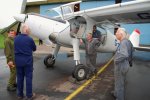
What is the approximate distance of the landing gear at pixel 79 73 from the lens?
843 centimetres

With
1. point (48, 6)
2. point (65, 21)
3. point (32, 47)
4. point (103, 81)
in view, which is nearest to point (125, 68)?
point (32, 47)

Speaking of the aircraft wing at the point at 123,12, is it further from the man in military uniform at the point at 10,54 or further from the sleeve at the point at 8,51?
the sleeve at the point at 8,51

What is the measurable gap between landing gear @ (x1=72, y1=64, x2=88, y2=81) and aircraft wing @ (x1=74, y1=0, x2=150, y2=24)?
6.61 ft

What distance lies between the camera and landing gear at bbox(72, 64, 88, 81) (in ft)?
27.7

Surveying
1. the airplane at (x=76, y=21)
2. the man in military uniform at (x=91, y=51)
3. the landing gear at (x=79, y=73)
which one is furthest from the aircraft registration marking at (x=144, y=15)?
the landing gear at (x=79, y=73)

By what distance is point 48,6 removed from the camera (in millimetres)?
30469

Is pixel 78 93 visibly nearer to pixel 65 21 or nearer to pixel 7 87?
pixel 7 87

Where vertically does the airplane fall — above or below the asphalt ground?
above

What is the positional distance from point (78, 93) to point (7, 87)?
2.00 metres

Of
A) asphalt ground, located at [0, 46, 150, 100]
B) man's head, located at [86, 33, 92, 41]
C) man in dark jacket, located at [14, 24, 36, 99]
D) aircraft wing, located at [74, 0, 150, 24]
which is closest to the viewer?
man in dark jacket, located at [14, 24, 36, 99]

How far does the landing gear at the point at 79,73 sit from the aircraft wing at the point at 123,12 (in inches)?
79.3

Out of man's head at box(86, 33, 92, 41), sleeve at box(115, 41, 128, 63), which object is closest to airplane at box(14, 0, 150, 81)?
man's head at box(86, 33, 92, 41)

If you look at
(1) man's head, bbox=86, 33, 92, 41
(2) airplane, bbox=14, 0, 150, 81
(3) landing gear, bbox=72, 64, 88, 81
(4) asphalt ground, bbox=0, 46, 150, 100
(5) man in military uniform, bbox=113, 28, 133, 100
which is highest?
(2) airplane, bbox=14, 0, 150, 81

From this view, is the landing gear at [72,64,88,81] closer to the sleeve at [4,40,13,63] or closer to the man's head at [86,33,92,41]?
the man's head at [86,33,92,41]
